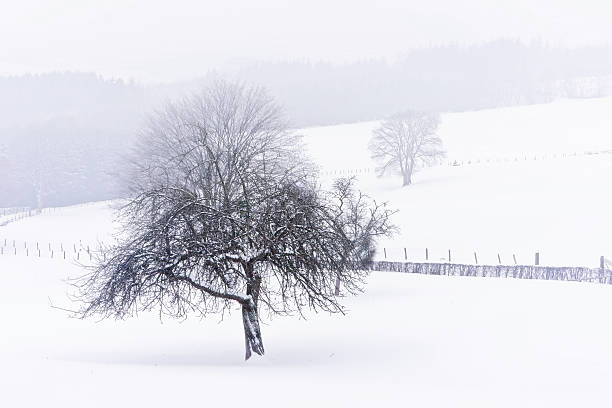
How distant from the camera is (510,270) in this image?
33125mm

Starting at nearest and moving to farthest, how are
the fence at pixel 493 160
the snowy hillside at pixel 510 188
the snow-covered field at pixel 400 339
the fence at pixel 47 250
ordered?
1. the snow-covered field at pixel 400 339
2. the snowy hillside at pixel 510 188
3. the fence at pixel 47 250
4. the fence at pixel 493 160

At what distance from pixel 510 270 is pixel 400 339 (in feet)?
50.3

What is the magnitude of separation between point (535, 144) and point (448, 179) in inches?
983

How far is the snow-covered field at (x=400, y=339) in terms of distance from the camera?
12.2 metres

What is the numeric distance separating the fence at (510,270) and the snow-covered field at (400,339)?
1.24m

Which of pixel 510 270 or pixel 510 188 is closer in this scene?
pixel 510 270

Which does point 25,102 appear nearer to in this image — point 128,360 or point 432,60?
point 432,60

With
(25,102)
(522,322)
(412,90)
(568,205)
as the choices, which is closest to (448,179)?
(568,205)

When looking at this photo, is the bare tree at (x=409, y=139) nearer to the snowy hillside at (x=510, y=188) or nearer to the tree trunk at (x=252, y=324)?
the snowy hillside at (x=510, y=188)

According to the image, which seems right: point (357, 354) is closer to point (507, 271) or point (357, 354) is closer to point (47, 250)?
point (507, 271)

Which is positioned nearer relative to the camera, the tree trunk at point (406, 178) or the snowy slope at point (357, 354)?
the snowy slope at point (357, 354)

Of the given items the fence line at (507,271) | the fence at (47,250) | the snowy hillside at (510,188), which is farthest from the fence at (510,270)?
the fence at (47,250)

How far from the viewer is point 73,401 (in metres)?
10.3

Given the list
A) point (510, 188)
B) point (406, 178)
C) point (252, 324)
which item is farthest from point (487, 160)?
point (252, 324)
